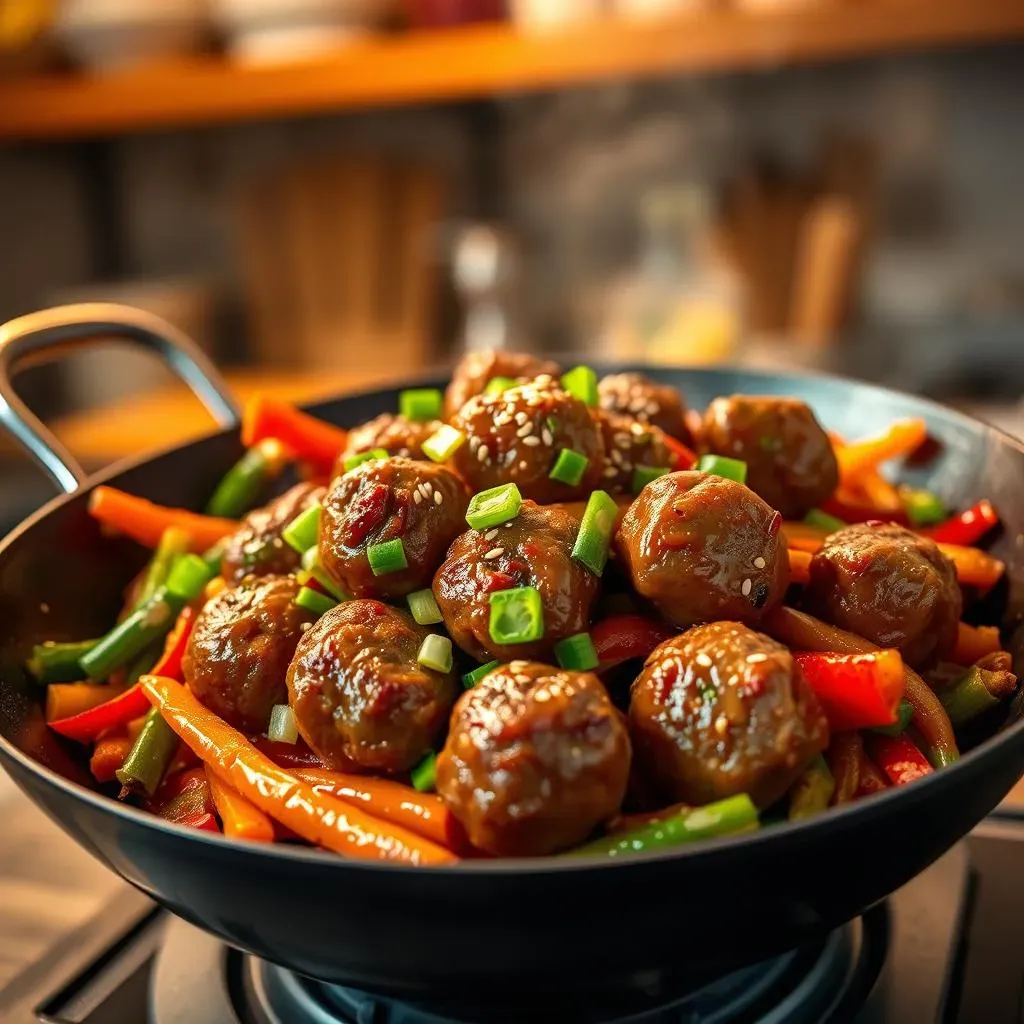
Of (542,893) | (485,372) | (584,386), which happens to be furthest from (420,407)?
(542,893)

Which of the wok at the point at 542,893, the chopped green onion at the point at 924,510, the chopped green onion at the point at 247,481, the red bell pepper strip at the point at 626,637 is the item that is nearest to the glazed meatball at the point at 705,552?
the red bell pepper strip at the point at 626,637

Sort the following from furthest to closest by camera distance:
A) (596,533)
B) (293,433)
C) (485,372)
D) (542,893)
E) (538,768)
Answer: (293,433), (485,372), (596,533), (538,768), (542,893)

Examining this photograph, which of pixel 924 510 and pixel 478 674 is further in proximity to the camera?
pixel 924 510

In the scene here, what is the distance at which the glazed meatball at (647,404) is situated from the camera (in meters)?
1.35

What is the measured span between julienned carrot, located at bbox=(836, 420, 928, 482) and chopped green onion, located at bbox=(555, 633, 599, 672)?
1.86ft

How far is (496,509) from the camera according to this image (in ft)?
3.28

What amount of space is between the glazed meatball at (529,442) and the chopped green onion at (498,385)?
0.18 ft

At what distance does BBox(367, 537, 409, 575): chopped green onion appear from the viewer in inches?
39.4

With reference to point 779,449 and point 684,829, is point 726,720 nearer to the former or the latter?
point 684,829

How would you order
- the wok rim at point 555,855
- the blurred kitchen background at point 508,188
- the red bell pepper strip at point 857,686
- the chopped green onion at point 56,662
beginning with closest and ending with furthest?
the wok rim at point 555,855 < the red bell pepper strip at point 857,686 < the chopped green onion at point 56,662 < the blurred kitchen background at point 508,188

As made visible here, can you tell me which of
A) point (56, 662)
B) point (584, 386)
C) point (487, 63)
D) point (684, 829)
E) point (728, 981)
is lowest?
point (728, 981)

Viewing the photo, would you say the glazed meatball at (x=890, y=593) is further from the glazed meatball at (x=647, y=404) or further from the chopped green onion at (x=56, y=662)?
the chopped green onion at (x=56, y=662)

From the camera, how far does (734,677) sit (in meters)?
0.85

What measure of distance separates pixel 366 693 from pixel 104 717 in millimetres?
347
